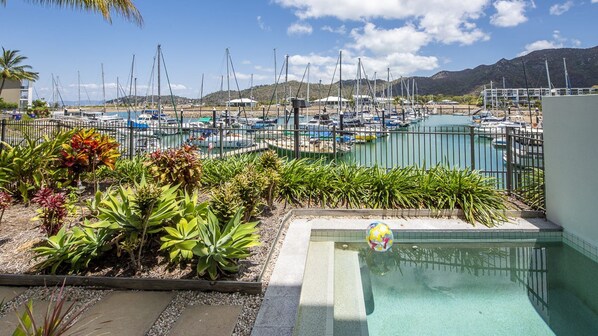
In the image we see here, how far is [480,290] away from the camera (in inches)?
177

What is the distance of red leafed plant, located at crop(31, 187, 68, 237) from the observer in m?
4.44

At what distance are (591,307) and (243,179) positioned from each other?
4.84 meters

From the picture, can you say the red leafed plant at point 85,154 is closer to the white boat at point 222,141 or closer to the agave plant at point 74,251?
the agave plant at point 74,251

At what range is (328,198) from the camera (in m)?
7.50

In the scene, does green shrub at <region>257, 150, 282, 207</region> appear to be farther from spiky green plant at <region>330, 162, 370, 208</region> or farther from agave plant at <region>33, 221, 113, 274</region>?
agave plant at <region>33, 221, 113, 274</region>

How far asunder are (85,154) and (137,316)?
4.41 meters

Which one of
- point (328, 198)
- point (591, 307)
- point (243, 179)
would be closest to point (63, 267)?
point (243, 179)

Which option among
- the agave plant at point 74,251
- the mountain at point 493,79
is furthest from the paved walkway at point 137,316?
the mountain at point 493,79

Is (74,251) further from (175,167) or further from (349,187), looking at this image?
(349,187)

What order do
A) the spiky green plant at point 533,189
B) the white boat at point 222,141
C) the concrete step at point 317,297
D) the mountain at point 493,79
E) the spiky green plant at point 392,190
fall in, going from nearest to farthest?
the concrete step at point 317,297, the spiky green plant at point 533,189, the spiky green plant at point 392,190, the white boat at point 222,141, the mountain at point 493,79

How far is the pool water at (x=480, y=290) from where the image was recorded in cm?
370

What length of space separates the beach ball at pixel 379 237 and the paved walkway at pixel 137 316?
2.59 m

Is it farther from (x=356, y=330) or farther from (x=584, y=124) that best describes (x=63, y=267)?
(x=584, y=124)

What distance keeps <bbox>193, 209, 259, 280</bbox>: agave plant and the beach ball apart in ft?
6.95
